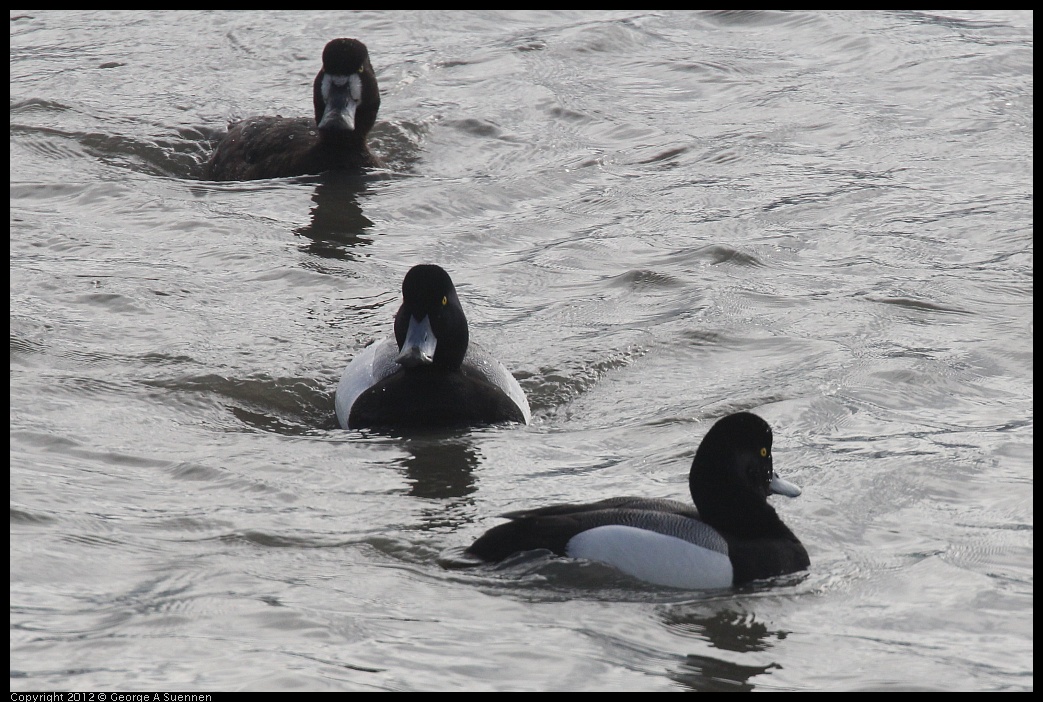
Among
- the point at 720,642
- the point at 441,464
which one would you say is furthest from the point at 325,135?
the point at 720,642

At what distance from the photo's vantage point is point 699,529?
669 cm

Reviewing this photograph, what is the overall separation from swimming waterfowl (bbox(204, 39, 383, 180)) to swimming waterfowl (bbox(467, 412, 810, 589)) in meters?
6.93

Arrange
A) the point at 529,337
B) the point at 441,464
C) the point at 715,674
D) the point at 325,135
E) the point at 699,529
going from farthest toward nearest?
the point at 325,135 < the point at 529,337 < the point at 441,464 < the point at 699,529 < the point at 715,674

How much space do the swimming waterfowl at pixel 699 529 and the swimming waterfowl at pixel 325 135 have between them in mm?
6926

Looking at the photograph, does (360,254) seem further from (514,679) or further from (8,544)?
(514,679)

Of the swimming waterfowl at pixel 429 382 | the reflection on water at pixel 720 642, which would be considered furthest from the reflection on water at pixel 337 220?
the reflection on water at pixel 720 642

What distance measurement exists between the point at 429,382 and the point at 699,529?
232 centimetres

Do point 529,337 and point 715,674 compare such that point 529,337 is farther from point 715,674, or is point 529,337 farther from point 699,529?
point 715,674

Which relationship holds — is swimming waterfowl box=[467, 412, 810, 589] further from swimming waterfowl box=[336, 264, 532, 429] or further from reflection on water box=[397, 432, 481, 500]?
swimming waterfowl box=[336, 264, 532, 429]

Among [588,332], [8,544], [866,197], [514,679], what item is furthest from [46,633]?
[866,197]

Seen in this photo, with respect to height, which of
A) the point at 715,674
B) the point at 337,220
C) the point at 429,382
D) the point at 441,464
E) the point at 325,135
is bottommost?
the point at 715,674

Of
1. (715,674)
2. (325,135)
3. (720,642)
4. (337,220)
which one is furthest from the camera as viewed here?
(325,135)

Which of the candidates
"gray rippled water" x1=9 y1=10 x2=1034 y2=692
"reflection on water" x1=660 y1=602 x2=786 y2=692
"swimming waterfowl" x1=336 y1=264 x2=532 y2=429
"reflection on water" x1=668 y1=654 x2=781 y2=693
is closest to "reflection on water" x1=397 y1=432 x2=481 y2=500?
"gray rippled water" x1=9 y1=10 x2=1034 y2=692

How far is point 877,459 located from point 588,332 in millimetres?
2573
